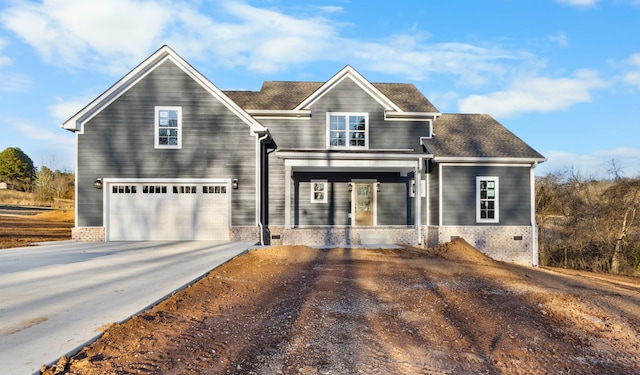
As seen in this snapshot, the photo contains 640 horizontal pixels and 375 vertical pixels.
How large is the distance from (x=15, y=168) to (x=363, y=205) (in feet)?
161

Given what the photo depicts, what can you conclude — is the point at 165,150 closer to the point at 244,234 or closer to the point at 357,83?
the point at 244,234

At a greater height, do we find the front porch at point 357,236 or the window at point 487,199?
the window at point 487,199

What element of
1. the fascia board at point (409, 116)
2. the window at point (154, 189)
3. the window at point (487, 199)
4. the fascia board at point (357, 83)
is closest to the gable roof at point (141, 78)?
the fascia board at point (357, 83)

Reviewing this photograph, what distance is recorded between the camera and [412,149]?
16.1 m

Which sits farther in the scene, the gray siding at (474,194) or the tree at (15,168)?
the tree at (15,168)

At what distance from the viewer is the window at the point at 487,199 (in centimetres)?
1548

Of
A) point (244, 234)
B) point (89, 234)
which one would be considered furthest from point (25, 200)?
point (244, 234)

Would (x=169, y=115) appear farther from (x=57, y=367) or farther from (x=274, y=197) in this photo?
(x=57, y=367)

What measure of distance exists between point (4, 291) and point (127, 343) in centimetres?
369

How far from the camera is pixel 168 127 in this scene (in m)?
14.3

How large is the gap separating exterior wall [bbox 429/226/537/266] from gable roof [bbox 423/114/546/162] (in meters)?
2.66

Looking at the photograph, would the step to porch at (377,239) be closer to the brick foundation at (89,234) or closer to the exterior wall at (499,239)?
the exterior wall at (499,239)

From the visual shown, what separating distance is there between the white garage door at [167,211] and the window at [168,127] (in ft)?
4.76

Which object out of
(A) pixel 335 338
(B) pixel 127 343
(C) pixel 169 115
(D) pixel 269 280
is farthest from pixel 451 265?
(C) pixel 169 115
